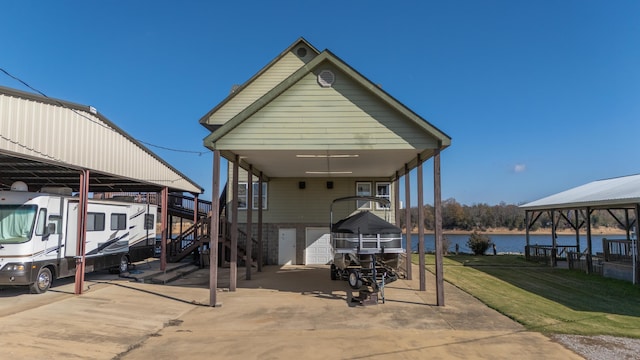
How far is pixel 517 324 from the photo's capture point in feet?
25.0

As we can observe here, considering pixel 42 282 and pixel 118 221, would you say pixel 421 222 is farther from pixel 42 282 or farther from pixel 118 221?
pixel 118 221

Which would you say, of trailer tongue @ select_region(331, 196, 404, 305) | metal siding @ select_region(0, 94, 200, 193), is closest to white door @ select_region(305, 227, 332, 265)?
trailer tongue @ select_region(331, 196, 404, 305)

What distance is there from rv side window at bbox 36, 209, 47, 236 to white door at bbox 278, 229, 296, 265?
9.71 meters

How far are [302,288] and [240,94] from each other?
31.9 ft

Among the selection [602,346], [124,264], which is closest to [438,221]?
[602,346]

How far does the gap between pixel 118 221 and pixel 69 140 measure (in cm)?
473

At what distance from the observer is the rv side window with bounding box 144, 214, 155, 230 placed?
16266 millimetres

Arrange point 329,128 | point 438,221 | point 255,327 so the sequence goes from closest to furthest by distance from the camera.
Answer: point 255,327 < point 438,221 < point 329,128

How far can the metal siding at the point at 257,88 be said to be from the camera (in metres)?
17.5

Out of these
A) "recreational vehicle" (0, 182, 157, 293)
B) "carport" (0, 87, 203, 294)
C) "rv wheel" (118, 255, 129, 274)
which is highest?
"carport" (0, 87, 203, 294)

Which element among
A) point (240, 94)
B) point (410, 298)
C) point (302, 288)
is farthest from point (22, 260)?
point (240, 94)

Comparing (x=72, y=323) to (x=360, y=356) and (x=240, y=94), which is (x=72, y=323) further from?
(x=240, y=94)

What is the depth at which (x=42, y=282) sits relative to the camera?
10.1m

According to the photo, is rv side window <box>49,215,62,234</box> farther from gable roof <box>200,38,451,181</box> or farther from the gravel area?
the gravel area
